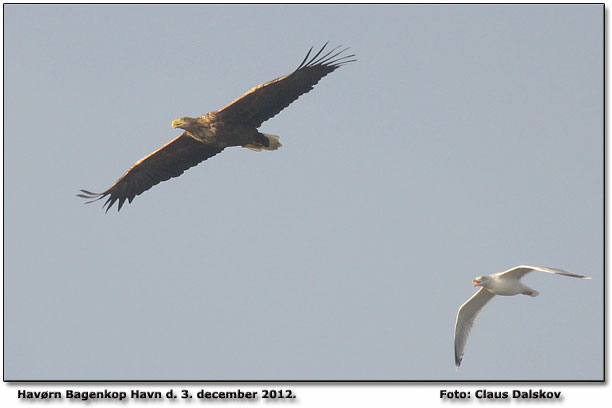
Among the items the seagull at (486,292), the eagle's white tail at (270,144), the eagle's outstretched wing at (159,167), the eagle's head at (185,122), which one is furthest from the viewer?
the eagle's outstretched wing at (159,167)

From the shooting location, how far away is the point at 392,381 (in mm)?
13023

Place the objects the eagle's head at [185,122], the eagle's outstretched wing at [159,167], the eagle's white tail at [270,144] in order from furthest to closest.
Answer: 1. the eagle's outstretched wing at [159,167]
2. the eagle's white tail at [270,144]
3. the eagle's head at [185,122]

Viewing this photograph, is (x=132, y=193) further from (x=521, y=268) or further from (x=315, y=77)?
(x=521, y=268)

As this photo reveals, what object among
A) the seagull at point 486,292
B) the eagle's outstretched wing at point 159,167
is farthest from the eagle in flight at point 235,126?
the seagull at point 486,292

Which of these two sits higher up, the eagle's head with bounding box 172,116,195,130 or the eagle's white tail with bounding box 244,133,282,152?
the eagle's head with bounding box 172,116,195,130

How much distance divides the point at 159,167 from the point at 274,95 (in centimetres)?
291

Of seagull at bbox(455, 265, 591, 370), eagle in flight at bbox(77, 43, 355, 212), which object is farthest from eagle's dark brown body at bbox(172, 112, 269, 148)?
seagull at bbox(455, 265, 591, 370)

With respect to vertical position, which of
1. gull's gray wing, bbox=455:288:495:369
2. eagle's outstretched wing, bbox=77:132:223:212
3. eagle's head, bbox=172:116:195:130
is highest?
eagle's head, bbox=172:116:195:130

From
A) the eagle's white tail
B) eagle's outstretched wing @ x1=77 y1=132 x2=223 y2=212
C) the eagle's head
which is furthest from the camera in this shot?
eagle's outstretched wing @ x1=77 y1=132 x2=223 y2=212

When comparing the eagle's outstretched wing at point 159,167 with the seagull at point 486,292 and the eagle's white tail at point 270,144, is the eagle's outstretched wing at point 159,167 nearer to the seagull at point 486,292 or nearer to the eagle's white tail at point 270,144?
the eagle's white tail at point 270,144

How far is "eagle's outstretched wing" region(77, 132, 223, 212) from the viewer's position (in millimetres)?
18203

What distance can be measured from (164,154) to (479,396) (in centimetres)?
777

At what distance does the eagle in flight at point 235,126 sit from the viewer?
16578mm

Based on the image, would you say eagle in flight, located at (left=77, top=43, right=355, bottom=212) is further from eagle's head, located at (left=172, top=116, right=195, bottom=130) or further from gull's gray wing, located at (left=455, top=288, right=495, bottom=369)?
gull's gray wing, located at (left=455, top=288, right=495, bottom=369)
